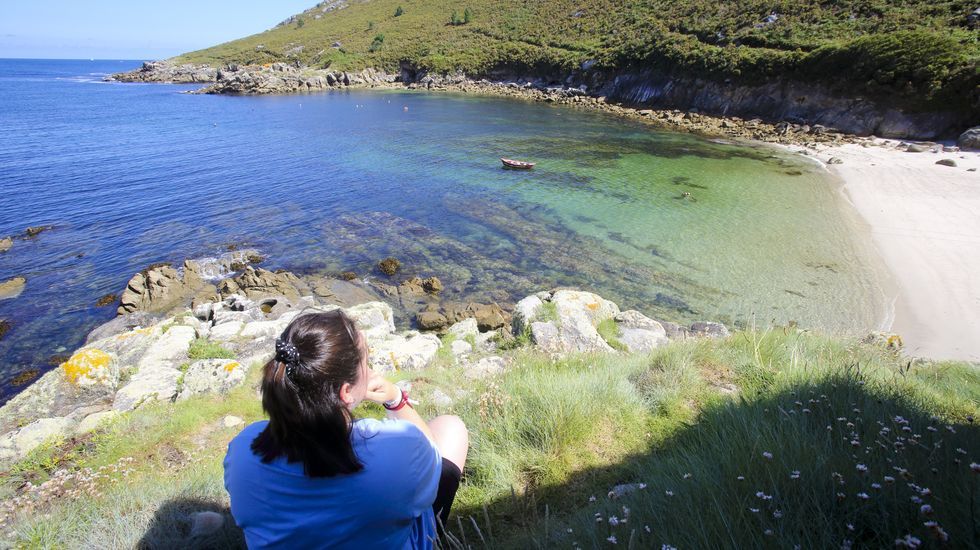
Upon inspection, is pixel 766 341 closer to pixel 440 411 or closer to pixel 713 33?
pixel 440 411

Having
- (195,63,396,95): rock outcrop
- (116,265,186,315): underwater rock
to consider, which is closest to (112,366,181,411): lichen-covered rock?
(116,265,186,315): underwater rock

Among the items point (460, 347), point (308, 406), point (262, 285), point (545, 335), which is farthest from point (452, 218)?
point (308, 406)

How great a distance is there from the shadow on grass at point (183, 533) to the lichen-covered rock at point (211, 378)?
419cm

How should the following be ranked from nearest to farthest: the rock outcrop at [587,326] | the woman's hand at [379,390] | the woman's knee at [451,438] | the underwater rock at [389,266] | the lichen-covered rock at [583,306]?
the woman's hand at [379,390] < the woman's knee at [451,438] < the rock outcrop at [587,326] < the lichen-covered rock at [583,306] < the underwater rock at [389,266]

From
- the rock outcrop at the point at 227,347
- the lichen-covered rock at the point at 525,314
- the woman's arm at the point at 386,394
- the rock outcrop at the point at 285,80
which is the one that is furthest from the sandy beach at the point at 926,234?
the rock outcrop at the point at 285,80

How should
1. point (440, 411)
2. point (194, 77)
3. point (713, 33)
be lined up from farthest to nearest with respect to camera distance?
point (194, 77)
point (713, 33)
point (440, 411)

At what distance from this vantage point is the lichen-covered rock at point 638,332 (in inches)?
359

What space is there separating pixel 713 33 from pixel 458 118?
30088 millimetres

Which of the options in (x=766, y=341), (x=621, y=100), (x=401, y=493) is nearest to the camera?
(x=401, y=493)

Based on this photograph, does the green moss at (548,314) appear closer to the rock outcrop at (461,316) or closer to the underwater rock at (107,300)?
the rock outcrop at (461,316)

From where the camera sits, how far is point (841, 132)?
31.7 m

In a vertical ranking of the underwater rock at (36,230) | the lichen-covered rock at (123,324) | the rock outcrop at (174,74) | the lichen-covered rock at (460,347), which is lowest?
the lichen-covered rock at (123,324)

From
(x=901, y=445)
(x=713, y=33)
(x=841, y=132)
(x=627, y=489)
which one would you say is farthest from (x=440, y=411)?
(x=713, y=33)

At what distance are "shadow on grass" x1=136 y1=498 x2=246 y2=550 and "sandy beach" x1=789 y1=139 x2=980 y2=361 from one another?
499 inches
